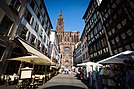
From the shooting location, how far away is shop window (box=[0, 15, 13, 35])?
842cm

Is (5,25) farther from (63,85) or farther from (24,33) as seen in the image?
(63,85)

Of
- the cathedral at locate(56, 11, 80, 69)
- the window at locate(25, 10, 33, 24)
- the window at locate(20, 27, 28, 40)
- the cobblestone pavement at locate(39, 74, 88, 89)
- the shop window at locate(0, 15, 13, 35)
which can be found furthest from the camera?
the cathedral at locate(56, 11, 80, 69)

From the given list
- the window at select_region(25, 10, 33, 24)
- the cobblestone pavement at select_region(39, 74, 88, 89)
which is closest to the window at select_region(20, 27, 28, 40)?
the window at select_region(25, 10, 33, 24)

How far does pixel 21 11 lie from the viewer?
10.9 metres

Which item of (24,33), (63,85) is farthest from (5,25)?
(63,85)

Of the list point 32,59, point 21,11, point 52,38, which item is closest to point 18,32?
point 21,11

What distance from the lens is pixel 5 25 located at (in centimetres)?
896

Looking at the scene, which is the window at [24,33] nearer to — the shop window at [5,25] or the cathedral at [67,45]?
the shop window at [5,25]

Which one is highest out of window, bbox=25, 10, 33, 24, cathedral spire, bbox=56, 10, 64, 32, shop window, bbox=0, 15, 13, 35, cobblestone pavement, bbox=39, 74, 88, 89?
cathedral spire, bbox=56, 10, 64, 32

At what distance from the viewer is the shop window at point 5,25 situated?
332 inches

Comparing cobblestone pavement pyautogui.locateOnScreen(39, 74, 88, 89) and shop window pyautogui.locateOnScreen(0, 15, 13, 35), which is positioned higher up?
shop window pyautogui.locateOnScreen(0, 15, 13, 35)

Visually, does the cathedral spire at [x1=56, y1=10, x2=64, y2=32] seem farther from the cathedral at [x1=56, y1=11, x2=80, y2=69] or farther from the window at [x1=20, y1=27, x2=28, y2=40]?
the window at [x1=20, y1=27, x2=28, y2=40]

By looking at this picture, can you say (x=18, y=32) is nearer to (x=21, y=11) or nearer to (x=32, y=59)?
(x=21, y=11)

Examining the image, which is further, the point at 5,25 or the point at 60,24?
the point at 60,24
